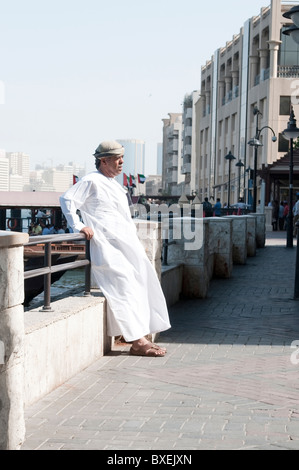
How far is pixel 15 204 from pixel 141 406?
3171cm

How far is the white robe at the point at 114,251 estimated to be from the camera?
6844 millimetres

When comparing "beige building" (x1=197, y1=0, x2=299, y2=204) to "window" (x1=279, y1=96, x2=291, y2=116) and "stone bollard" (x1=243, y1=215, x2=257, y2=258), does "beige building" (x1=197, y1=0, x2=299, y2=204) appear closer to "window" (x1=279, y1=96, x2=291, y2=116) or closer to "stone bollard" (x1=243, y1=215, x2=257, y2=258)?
"window" (x1=279, y1=96, x2=291, y2=116)

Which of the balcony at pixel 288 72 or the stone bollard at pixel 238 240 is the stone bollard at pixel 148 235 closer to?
the stone bollard at pixel 238 240

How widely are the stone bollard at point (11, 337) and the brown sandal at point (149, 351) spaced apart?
3.07 m

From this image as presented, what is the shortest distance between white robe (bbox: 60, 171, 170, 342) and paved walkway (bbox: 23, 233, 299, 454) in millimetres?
411

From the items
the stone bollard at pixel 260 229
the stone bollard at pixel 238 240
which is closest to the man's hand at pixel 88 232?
the stone bollard at pixel 238 240

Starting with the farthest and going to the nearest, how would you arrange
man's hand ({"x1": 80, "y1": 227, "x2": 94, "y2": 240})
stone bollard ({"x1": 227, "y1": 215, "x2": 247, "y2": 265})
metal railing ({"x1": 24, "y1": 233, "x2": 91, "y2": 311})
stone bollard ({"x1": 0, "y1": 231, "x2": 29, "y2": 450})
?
stone bollard ({"x1": 227, "y1": 215, "x2": 247, "y2": 265}), man's hand ({"x1": 80, "y1": 227, "x2": 94, "y2": 240}), metal railing ({"x1": 24, "y1": 233, "x2": 91, "y2": 311}), stone bollard ({"x1": 0, "y1": 231, "x2": 29, "y2": 450})

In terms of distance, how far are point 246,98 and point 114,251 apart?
215 ft

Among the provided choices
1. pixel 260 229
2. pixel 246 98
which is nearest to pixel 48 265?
pixel 260 229

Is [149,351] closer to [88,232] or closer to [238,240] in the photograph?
[88,232]

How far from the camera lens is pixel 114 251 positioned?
22.6ft

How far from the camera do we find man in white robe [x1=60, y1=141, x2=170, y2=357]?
22.4 feet

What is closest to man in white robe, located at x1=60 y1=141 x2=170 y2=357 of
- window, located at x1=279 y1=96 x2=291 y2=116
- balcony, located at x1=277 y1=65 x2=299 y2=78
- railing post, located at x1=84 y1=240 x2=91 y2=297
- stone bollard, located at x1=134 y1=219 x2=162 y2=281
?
railing post, located at x1=84 y1=240 x2=91 y2=297

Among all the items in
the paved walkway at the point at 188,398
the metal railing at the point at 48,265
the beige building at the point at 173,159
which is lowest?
the paved walkway at the point at 188,398
